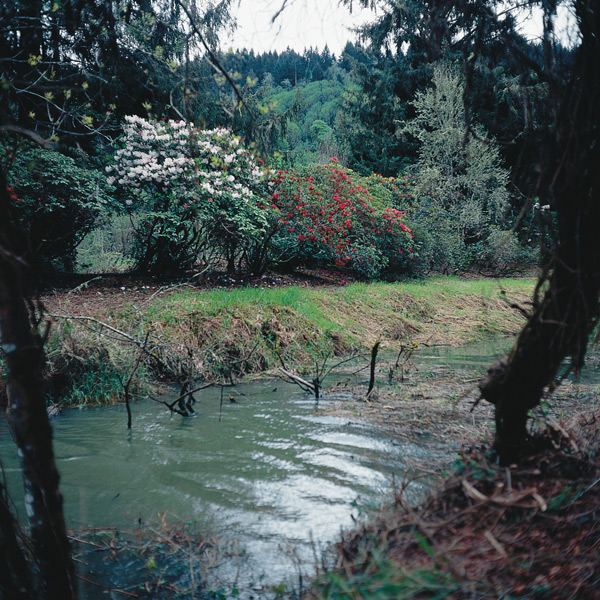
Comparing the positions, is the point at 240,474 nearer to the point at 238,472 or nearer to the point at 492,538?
the point at 238,472

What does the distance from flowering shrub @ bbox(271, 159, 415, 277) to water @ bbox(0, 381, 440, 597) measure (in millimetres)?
7876

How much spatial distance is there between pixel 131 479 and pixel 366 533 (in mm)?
2484

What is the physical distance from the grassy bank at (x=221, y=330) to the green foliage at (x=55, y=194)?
1.72m

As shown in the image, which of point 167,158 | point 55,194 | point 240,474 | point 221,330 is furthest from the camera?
point 167,158

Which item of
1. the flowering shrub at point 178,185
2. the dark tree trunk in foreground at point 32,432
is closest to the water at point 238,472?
the dark tree trunk in foreground at point 32,432

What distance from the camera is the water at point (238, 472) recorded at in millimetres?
3188

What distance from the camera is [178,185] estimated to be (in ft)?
33.8

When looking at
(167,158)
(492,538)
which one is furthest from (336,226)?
(492,538)

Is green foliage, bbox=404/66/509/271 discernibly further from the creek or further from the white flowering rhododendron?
the creek

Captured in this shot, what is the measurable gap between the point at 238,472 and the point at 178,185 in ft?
25.6

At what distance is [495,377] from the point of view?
2.65 metres

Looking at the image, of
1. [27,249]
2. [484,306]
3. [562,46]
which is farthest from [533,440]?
[484,306]

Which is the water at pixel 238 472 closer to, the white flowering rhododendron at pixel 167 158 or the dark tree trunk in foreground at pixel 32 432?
the dark tree trunk in foreground at pixel 32 432

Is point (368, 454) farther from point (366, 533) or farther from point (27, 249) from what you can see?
point (27, 249)
